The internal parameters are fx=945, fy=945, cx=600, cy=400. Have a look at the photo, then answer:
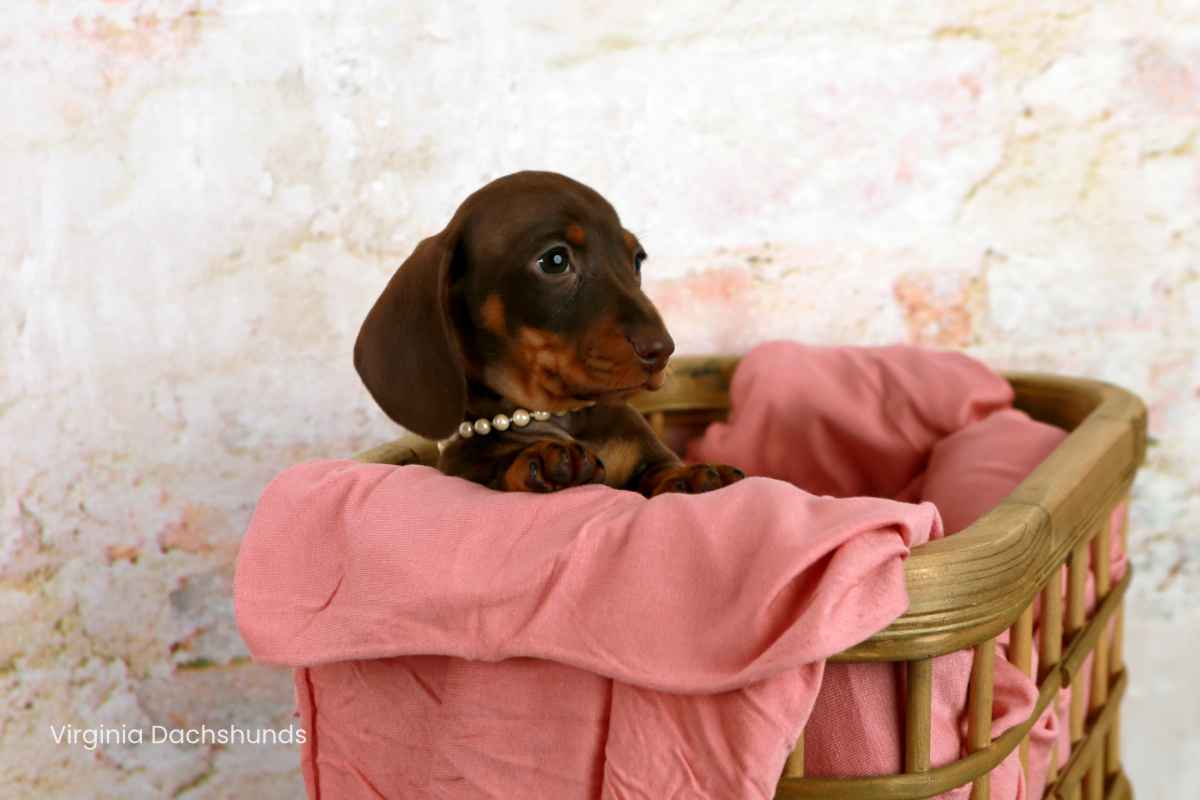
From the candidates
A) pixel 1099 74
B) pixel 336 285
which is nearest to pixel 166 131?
pixel 336 285

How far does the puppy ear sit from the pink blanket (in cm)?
7

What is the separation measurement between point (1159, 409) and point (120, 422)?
6.73ft

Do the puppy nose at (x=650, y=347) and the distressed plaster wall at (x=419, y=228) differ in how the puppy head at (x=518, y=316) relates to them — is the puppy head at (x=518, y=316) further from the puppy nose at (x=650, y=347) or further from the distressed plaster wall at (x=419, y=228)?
the distressed plaster wall at (x=419, y=228)

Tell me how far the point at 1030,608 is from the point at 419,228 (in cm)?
129

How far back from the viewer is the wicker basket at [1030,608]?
757 mm

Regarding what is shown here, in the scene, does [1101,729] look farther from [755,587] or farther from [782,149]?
[782,149]

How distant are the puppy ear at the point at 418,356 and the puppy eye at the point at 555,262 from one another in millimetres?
119

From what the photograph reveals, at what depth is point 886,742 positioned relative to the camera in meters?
Answer: 0.79

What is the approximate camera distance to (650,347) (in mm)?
1021

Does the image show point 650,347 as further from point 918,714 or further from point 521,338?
point 918,714

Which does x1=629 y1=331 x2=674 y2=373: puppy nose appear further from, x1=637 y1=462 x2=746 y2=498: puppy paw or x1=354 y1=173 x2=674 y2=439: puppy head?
x1=637 y1=462 x2=746 y2=498: puppy paw

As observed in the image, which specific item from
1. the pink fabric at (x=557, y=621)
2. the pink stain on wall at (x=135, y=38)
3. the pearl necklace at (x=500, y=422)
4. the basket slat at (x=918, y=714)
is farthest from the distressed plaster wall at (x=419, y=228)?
the basket slat at (x=918, y=714)

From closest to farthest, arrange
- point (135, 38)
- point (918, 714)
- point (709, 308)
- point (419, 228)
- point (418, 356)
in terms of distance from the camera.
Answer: point (918, 714) → point (418, 356) → point (135, 38) → point (419, 228) → point (709, 308)

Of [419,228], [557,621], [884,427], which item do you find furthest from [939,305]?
[557,621]
